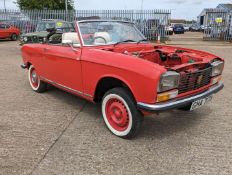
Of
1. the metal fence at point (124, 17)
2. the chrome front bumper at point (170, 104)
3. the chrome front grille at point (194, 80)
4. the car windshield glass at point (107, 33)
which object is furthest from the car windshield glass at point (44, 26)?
the chrome front bumper at point (170, 104)

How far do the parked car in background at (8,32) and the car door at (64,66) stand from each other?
15.5 metres

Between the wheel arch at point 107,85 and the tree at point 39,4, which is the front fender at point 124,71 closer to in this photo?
the wheel arch at point 107,85

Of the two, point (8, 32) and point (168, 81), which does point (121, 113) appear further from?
point (8, 32)

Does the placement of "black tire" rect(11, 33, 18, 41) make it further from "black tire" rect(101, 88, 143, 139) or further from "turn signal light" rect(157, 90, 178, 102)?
"turn signal light" rect(157, 90, 178, 102)

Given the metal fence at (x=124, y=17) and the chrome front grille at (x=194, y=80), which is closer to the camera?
the chrome front grille at (x=194, y=80)

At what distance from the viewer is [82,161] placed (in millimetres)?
3010

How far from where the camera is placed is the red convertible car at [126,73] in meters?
3.09

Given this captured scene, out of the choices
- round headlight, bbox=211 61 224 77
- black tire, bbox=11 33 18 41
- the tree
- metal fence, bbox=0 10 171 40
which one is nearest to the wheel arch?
round headlight, bbox=211 61 224 77

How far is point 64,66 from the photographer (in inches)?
172

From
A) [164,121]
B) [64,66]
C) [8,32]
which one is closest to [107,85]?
[64,66]

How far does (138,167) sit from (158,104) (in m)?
0.78

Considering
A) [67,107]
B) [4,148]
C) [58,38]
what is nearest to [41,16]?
[58,38]

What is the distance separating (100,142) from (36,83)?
2.98 m

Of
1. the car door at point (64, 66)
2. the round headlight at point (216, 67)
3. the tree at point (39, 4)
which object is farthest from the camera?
the tree at point (39, 4)
